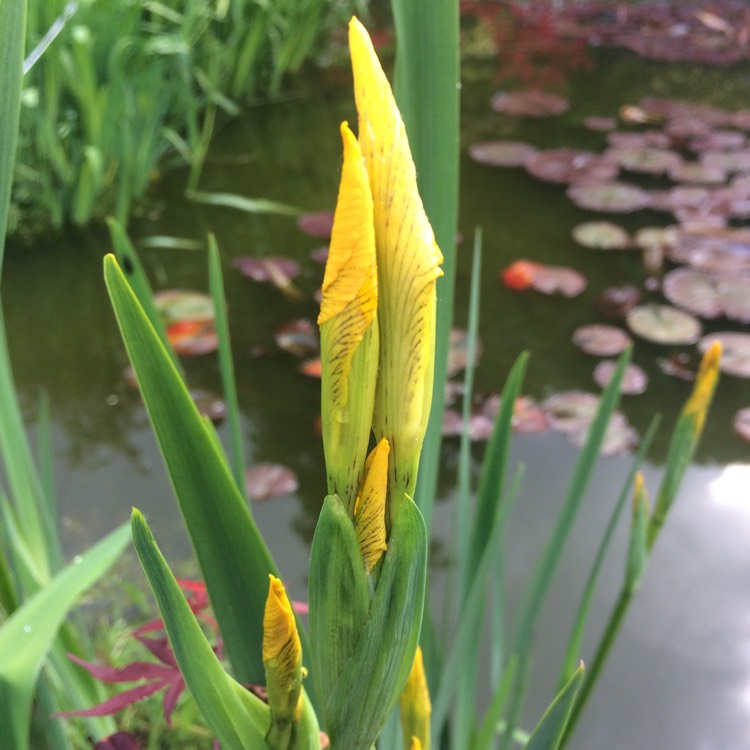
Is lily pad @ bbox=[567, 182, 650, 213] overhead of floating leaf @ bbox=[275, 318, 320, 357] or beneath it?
overhead

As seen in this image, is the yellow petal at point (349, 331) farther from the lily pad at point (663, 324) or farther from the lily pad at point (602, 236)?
the lily pad at point (602, 236)

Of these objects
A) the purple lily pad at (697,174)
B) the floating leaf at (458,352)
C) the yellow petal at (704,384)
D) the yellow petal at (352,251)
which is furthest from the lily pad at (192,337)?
the purple lily pad at (697,174)

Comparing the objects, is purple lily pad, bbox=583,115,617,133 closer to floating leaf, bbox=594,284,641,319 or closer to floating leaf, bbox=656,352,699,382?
floating leaf, bbox=594,284,641,319

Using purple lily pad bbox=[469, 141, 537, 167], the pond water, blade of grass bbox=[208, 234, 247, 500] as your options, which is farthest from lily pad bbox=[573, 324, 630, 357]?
blade of grass bbox=[208, 234, 247, 500]

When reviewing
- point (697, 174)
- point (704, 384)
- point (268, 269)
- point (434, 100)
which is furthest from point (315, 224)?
point (434, 100)

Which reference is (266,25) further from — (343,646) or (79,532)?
(343,646)
